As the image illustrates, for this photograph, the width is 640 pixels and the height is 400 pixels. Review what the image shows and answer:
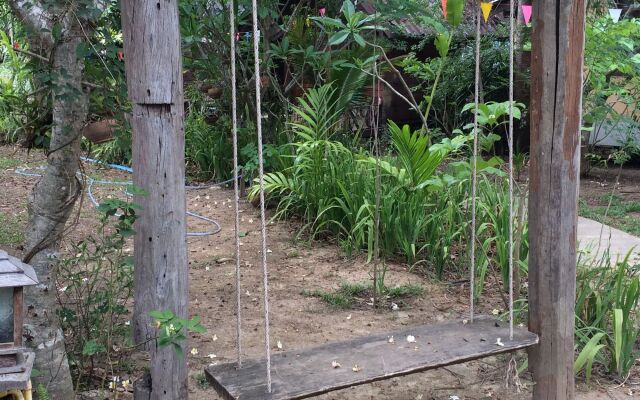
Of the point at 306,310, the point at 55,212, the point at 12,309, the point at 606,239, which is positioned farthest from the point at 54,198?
the point at 606,239

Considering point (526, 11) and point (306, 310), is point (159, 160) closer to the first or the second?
point (306, 310)

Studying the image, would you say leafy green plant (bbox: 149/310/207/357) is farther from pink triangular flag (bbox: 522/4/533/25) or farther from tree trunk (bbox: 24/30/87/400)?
pink triangular flag (bbox: 522/4/533/25)

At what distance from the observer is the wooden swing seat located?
237 cm

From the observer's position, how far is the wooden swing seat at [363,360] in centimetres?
237

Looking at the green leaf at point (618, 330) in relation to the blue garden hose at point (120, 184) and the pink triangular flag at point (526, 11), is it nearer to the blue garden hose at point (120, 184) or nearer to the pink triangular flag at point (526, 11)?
the blue garden hose at point (120, 184)

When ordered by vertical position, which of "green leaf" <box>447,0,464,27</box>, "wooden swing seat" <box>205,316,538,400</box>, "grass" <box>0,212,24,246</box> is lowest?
"grass" <box>0,212,24,246</box>

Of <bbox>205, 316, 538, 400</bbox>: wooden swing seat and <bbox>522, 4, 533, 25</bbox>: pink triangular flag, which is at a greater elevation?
<bbox>522, 4, 533, 25</bbox>: pink triangular flag

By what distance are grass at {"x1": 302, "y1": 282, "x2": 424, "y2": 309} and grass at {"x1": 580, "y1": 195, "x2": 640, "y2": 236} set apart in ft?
7.89

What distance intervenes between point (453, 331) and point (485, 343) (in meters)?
0.17

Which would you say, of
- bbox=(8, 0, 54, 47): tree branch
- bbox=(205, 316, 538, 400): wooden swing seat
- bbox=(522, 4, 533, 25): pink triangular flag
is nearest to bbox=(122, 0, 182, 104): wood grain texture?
bbox=(8, 0, 54, 47): tree branch

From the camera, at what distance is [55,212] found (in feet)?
9.39

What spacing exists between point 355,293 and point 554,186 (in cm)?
201

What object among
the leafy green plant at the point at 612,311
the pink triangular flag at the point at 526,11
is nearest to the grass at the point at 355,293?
the leafy green plant at the point at 612,311

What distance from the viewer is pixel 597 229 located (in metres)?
6.03
